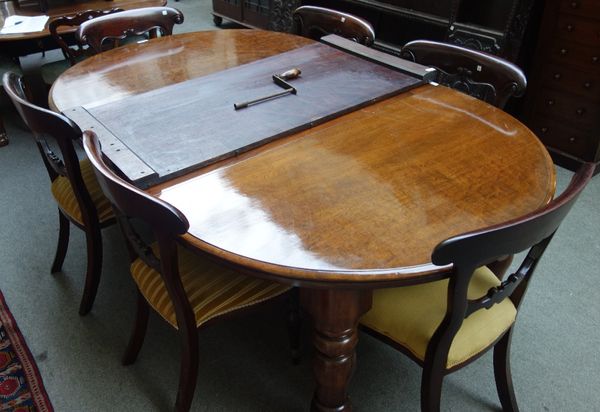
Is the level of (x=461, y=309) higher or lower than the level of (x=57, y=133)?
lower

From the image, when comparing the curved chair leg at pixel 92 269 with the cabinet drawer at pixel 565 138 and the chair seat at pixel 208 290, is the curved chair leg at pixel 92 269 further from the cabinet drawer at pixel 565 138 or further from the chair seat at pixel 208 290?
the cabinet drawer at pixel 565 138

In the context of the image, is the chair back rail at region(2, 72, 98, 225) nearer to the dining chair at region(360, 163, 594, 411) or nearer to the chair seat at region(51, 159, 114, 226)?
the chair seat at region(51, 159, 114, 226)

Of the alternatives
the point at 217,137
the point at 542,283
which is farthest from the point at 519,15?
the point at 217,137

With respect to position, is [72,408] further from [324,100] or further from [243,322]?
[324,100]

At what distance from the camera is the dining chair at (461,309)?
0.79 meters

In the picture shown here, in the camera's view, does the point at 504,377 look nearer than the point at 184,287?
No

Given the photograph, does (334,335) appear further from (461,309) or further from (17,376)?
(17,376)

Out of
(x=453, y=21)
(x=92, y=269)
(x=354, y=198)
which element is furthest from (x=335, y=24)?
(x=92, y=269)

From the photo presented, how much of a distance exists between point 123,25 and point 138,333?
3.99 ft

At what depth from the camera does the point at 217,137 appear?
115 cm

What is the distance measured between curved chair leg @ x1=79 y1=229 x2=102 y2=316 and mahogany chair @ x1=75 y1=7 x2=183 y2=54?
0.80m

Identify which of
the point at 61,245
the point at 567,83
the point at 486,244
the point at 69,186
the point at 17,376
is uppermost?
the point at 486,244

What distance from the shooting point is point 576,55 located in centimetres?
216

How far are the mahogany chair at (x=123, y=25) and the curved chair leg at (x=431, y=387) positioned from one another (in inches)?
65.3
